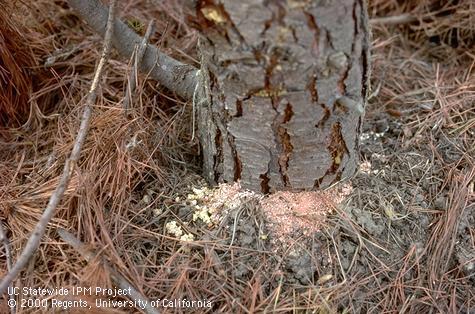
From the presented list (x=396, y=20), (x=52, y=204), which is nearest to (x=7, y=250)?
(x=52, y=204)

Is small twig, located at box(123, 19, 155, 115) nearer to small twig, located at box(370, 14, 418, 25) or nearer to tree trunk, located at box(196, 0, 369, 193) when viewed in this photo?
tree trunk, located at box(196, 0, 369, 193)

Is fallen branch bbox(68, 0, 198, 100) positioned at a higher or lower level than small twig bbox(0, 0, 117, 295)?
higher

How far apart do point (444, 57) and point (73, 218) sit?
161cm

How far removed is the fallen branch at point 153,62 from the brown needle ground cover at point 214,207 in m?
0.05

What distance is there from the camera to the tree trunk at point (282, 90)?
1.09 metres

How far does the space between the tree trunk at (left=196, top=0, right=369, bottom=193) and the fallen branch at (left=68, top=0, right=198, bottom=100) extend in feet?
0.47

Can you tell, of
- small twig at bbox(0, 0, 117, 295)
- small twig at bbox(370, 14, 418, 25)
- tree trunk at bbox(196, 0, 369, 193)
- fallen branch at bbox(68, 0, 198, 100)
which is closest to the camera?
tree trunk at bbox(196, 0, 369, 193)

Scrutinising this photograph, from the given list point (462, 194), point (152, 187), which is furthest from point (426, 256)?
point (152, 187)

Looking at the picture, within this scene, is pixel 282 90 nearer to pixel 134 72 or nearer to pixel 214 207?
pixel 214 207

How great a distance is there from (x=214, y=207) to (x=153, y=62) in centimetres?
52

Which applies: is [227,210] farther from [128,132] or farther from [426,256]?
[426,256]

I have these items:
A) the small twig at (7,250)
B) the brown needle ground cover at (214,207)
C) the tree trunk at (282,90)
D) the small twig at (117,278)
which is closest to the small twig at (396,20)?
the brown needle ground cover at (214,207)

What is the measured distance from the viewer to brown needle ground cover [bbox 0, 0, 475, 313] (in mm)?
1356

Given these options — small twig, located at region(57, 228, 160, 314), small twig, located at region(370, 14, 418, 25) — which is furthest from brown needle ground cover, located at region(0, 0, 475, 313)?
small twig, located at region(370, 14, 418, 25)
